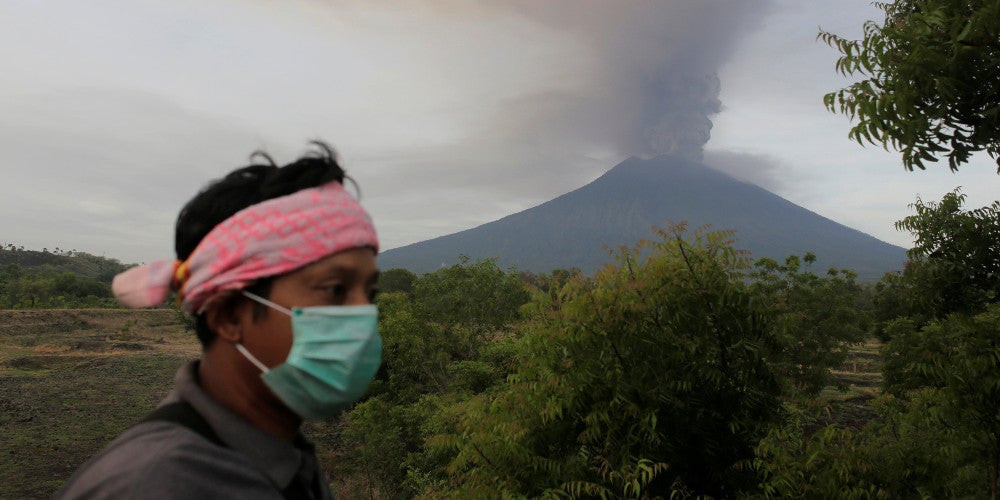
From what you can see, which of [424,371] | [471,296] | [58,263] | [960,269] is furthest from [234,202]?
[58,263]

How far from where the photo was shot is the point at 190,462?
107cm

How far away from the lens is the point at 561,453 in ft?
20.3

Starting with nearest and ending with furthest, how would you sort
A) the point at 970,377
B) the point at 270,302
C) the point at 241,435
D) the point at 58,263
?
the point at 241,435 → the point at 270,302 → the point at 970,377 → the point at 58,263

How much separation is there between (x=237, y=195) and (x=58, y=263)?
119m

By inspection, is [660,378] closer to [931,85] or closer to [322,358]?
[931,85]

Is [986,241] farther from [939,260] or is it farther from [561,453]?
[561,453]

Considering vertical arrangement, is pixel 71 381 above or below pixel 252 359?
below

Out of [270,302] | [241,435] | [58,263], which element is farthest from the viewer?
[58,263]

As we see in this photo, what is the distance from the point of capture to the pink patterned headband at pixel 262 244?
1349mm

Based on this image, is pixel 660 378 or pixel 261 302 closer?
pixel 261 302

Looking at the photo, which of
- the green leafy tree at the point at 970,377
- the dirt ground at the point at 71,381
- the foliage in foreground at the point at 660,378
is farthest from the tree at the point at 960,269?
the dirt ground at the point at 71,381

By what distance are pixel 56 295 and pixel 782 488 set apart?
71.9m

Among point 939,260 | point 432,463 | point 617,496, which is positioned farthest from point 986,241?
point 432,463

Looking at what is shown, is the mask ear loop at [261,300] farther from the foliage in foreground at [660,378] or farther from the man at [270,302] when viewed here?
the foliage in foreground at [660,378]
